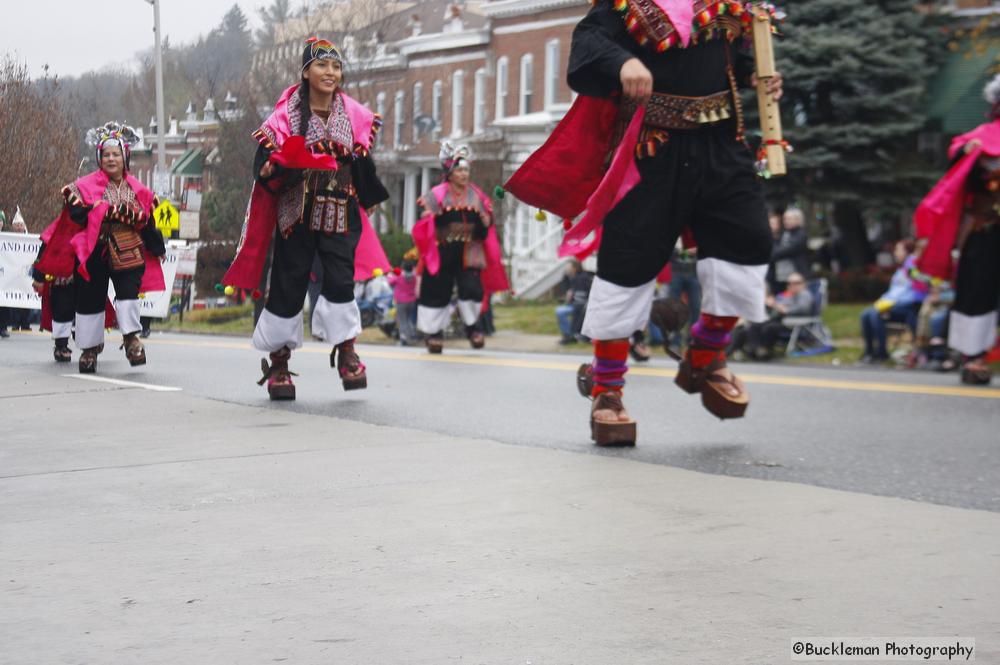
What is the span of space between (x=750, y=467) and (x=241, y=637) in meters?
3.01

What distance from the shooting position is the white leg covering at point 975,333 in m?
11.0

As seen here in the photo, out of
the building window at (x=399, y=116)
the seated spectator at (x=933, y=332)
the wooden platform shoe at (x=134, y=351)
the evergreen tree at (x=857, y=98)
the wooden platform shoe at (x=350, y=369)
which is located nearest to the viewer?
the wooden platform shoe at (x=350, y=369)

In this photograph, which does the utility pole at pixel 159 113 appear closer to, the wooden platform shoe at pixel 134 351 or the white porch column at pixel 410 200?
the wooden platform shoe at pixel 134 351

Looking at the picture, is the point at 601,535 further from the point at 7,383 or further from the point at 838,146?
the point at 838,146

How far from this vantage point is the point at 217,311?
2708 cm

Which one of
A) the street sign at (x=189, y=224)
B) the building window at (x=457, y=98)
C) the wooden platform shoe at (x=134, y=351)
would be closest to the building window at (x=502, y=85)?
the building window at (x=457, y=98)

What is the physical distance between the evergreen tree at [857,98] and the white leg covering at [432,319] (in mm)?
11598

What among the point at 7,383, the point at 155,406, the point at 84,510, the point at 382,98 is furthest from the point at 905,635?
the point at 382,98

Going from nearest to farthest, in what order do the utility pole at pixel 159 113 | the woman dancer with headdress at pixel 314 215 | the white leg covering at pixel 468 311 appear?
the woman dancer with headdress at pixel 314 215 → the utility pole at pixel 159 113 → the white leg covering at pixel 468 311

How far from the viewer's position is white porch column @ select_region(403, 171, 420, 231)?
175 feet

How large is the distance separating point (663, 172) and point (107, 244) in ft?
21.1

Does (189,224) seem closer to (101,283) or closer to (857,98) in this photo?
(101,283)

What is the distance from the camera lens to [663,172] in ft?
20.8

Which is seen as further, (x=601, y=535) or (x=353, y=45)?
(x=353, y=45)
